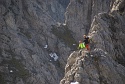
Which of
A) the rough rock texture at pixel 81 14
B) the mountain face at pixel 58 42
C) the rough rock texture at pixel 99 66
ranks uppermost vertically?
the rough rock texture at pixel 81 14

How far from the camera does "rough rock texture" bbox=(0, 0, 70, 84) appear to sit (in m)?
97.6

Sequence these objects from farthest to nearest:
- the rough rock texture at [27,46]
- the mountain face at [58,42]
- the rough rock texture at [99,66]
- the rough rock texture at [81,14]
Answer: the rough rock texture at [81,14]
the rough rock texture at [27,46]
the mountain face at [58,42]
the rough rock texture at [99,66]

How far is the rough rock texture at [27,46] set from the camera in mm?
97625

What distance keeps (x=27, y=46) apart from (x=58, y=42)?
21801 mm

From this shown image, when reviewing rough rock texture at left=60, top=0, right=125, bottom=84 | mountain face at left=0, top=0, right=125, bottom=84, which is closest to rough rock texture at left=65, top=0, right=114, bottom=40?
mountain face at left=0, top=0, right=125, bottom=84

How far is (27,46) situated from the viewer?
110312 mm

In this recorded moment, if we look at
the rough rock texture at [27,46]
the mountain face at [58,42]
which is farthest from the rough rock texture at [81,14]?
the rough rock texture at [27,46]

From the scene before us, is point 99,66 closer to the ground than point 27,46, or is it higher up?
closer to the ground

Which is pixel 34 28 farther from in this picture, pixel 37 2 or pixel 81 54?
pixel 81 54

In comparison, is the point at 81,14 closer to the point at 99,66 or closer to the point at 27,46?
the point at 27,46

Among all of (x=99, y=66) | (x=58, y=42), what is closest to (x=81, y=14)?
(x=58, y=42)

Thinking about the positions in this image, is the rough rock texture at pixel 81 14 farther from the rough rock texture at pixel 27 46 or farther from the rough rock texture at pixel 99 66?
the rough rock texture at pixel 99 66

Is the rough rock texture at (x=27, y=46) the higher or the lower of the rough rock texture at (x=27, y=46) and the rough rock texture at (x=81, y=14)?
the lower

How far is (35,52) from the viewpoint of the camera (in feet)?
362
